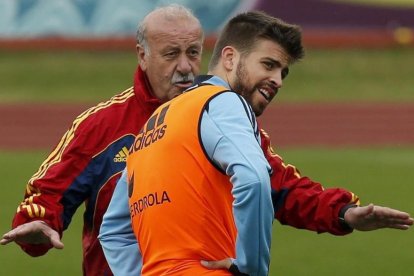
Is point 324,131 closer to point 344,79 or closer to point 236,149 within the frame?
point 344,79

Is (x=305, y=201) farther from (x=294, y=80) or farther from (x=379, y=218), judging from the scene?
(x=294, y=80)

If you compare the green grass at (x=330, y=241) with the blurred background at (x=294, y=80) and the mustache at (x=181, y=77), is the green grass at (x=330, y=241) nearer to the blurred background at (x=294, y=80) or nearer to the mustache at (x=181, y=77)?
the blurred background at (x=294, y=80)

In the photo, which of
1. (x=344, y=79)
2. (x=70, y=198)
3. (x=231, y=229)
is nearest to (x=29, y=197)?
(x=70, y=198)

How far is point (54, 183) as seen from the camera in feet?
18.5

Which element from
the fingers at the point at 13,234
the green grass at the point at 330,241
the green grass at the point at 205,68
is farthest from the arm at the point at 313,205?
the green grass at the point at 205,68

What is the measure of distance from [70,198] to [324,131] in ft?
48.6

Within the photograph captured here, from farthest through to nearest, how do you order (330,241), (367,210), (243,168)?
(330,241) < (367,210) < (243,168)

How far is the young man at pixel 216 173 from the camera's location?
4.15 metres

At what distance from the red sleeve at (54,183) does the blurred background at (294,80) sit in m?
8.23

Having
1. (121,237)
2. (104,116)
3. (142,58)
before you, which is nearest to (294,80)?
(142,58)

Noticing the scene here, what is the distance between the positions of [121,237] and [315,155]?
1294cm

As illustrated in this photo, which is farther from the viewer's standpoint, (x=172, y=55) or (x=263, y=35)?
(x=172, y=55)

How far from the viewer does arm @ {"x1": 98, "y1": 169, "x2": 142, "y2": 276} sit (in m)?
4.76

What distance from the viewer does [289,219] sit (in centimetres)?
537
